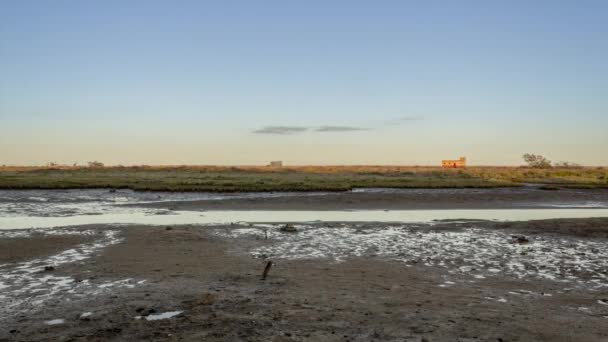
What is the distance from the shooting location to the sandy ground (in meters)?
7.95

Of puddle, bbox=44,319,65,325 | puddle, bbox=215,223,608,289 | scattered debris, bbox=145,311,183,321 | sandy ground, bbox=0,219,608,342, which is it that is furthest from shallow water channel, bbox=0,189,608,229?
scattered debris, bbox=145,311,183,321

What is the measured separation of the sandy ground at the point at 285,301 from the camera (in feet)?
26.1

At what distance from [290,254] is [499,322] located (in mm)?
7954

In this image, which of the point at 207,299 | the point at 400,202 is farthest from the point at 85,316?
the point at 400,202

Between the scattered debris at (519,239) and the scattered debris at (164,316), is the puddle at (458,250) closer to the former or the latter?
the scattered debris at (519,239)

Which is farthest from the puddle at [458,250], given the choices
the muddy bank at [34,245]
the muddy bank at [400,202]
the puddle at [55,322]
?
the muddy bank at [400,202]

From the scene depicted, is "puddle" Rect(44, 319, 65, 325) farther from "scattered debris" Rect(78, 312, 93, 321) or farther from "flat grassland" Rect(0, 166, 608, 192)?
"flat grassland" Rect(0, 166, 608, 192)

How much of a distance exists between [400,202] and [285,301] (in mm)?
31317

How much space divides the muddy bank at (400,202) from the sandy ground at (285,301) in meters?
19.4

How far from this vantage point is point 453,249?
16750mm

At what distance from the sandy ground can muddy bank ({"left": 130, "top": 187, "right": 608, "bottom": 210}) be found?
19.4m

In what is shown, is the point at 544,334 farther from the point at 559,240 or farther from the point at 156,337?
the point at 559,240

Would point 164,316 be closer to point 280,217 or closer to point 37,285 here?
point 37,285

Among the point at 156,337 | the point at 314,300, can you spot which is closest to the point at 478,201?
the point at 314,300
